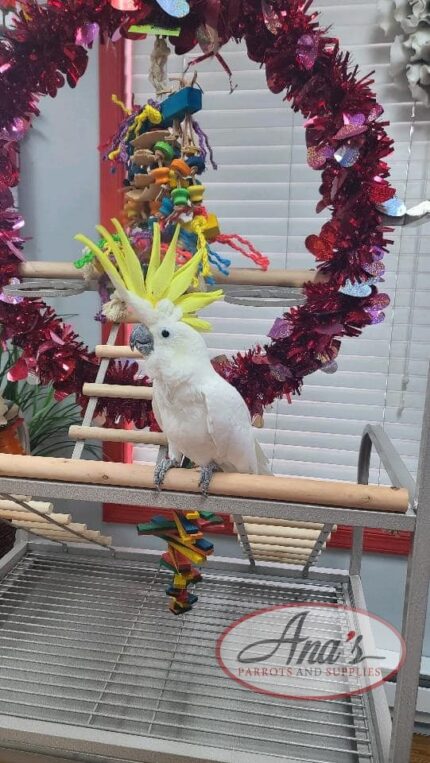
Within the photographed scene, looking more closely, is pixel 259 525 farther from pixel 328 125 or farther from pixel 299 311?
pixel 328 125

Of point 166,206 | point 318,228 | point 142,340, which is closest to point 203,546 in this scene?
point 142,340

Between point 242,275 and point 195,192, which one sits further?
point 242,275

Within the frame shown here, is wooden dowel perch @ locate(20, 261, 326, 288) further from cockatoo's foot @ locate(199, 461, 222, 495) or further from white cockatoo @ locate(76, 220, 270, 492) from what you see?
cockatoo's foot @ locate(199, 461, 222, 495)

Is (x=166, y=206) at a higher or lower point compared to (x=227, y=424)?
higher

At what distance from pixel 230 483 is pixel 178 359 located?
0.18 metres

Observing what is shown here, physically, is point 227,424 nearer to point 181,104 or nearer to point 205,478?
point 205,478

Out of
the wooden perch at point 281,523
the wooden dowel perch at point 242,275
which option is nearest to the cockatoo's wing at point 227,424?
the wooden perch at point 281,523

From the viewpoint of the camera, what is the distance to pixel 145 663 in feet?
3.24

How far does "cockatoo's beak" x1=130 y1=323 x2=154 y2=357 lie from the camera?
2.26 ft

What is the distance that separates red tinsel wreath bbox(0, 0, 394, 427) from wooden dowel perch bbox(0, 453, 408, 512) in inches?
11.7

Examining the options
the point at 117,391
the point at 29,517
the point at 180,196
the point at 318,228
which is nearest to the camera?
the point at 180,196

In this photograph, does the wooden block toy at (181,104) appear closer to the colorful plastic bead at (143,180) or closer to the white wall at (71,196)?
the colorful plastic bead at (143,180)

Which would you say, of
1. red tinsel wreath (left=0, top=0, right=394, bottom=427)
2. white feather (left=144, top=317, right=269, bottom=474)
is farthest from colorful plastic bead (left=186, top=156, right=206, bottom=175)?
white feather (left=144, top=317, right=269, bottom=474)

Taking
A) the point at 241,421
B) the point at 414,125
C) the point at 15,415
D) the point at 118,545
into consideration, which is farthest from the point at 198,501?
the point at 414,125
